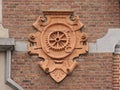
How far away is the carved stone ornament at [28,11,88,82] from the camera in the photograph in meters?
12.3

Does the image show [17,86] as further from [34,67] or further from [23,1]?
[23,1]

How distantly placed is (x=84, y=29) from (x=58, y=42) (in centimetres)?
60

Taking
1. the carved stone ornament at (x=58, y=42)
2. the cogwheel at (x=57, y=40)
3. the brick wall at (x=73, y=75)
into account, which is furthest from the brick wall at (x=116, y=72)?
the cogwheel at (x=57, y=40)

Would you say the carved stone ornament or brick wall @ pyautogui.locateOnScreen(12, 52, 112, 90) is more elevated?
the carved stone ornament

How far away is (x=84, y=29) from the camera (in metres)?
12.6

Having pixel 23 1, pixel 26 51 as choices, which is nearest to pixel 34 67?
pixel 26 51

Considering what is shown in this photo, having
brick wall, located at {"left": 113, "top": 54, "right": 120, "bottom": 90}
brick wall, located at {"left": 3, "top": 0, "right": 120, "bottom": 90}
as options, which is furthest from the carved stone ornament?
brick wall, located at {"left": 113, "top": 54, "right": 120, "bottom": 90}

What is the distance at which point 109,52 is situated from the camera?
12.4 meters

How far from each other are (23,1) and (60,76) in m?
1.70

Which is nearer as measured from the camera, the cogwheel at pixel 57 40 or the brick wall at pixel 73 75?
the brick wall at pixel 73 75

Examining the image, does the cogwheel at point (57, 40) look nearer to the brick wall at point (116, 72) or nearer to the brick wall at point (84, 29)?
the brick wall at point (84, 29)

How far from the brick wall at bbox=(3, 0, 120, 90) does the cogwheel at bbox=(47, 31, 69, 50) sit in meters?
0.38

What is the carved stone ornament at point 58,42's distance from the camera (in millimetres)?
12305

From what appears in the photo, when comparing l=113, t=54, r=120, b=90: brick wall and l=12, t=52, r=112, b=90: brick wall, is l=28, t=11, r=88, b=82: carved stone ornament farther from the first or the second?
l=113, t=54, r=120, b=90: brick wall
